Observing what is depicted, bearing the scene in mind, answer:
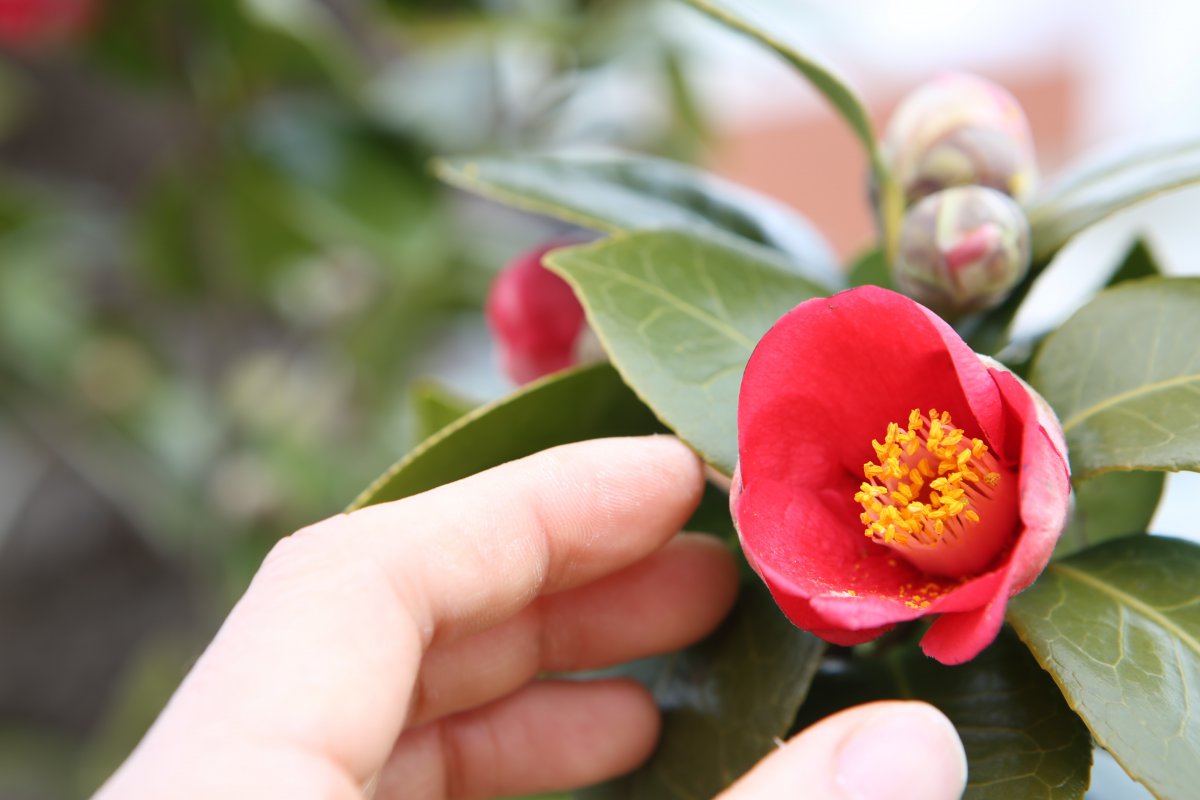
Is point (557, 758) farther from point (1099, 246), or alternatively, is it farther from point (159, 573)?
point (1099, 246)

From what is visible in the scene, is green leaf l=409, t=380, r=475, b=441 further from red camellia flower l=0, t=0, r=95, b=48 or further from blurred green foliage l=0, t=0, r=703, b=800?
red camellia flower l=0, t=0, r=95, b=48

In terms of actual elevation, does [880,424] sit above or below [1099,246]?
above

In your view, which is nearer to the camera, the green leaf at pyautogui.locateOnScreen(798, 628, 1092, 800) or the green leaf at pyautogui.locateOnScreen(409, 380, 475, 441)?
the green leaf at pyautogui.locateOnScreen(798, 628, 1092, 800)

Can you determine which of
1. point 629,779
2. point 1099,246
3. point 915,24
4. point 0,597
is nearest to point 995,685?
point 629,779

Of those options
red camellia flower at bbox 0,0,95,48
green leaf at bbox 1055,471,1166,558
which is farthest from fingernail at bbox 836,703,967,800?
red camellia flower at bbox 0,0,95,48

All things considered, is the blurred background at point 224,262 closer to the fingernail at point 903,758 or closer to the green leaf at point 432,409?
the green leaf at point 432,409

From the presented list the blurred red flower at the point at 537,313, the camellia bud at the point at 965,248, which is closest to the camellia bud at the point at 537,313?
the blurred red flower at the point at 537,313

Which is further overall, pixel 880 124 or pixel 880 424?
pixel 880 124
